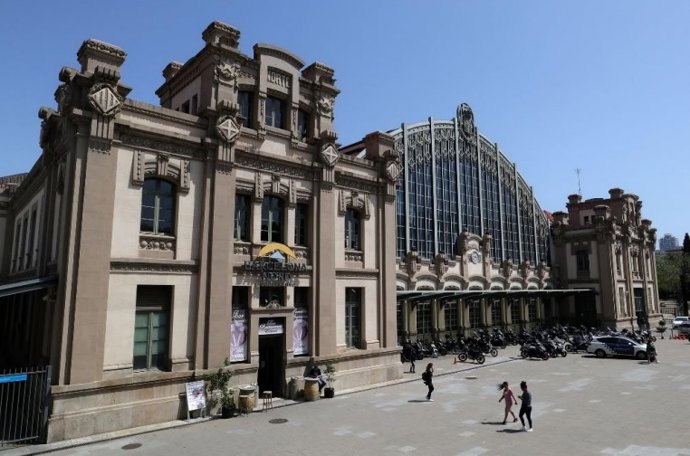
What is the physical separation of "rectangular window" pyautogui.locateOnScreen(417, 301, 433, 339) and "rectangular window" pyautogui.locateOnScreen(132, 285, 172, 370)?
916 inches

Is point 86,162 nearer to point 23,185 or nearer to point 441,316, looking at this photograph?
point 23,185

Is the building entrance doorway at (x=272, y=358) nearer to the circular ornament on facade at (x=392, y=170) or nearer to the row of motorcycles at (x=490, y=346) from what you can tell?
the circular ornament on facade at (x=392, y=170)

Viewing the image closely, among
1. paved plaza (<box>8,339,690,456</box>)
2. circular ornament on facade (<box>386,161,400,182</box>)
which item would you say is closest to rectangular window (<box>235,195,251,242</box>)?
paved plaza (<box>8,339,690,456</box>)

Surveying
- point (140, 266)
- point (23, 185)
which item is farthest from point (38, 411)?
point (23, 185)

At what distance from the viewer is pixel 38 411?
597 inches

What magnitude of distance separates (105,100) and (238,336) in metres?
10.4

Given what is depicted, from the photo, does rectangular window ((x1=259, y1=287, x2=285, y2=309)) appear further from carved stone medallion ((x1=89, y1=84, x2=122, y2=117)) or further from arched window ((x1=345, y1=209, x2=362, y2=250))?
carved stone medallion ((x1=89, y1=84, x2=122, y2=117))

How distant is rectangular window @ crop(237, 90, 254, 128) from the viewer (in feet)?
71.9

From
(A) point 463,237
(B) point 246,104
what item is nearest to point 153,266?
(B) point 246,104

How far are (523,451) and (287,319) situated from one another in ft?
36.9

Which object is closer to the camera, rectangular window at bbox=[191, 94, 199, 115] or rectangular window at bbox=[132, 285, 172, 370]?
rectangular window at bbox=[132, 285, 172, 370]

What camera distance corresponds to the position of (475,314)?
43312 millimetres

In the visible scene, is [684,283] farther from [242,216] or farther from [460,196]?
[242,216]

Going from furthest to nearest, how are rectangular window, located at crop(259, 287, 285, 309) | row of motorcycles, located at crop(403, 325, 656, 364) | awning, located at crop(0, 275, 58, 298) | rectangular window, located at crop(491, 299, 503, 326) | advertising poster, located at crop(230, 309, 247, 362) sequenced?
rectangular window, located at crop(491, 299, 503, 326) < row of motorcycles, located at crop(403, 325, 656, 364) < rectangular window, located at crop(259, 287, 285, 309) < advertising poster, located at crop(230, 309, 247, 362) < awning, located at crop(0, 275, 58, 298)
